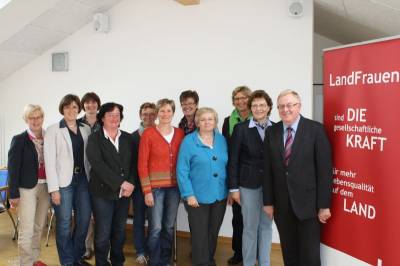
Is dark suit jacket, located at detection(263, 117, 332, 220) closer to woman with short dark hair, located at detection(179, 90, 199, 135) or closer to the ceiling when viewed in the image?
woman with short dark hair, located at detection(179, 90, 199, 135)

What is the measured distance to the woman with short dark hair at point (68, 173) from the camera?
293 centimetres

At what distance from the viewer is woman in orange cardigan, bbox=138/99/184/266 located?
2920 millimetres

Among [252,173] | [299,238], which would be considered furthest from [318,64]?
[299,238]

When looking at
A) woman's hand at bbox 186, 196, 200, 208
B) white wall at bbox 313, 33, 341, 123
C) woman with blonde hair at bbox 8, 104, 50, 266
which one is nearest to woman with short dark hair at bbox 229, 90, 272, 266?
woman's hand at bbox 186, 196, 200, 208

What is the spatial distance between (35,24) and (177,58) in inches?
68.1

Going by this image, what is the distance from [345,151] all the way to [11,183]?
2514mm

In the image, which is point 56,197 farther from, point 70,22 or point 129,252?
point 70,22

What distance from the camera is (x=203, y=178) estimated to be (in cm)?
273

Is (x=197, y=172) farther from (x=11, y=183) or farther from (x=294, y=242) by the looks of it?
(x=11, y=183)

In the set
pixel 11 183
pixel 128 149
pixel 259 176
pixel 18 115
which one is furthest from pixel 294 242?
pixel 18 115

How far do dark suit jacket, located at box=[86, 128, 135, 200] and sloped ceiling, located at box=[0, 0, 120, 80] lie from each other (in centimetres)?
189

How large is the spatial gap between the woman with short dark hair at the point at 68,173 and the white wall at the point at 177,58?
1505 millimetres

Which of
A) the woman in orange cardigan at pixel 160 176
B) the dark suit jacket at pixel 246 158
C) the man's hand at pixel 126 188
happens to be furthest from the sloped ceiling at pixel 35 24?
the dark suit jacket at pixel 246 158

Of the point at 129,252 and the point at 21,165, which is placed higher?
the point at 21,165
